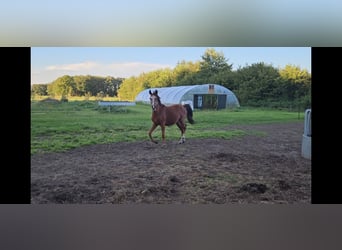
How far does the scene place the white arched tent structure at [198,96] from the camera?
418 centimetres

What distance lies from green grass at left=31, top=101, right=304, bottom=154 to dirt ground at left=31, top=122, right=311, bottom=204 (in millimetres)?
77

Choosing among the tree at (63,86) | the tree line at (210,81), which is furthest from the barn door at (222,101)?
the tree at (63,86)

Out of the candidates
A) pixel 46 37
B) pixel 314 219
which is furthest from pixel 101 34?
pixel 314 219

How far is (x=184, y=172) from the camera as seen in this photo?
413 cm

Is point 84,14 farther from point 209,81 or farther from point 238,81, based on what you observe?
point 238,81

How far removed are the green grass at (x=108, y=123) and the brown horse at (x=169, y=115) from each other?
50 mm

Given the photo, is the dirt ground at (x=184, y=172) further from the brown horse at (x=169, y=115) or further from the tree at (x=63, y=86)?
the tree at (x=63, y=86)

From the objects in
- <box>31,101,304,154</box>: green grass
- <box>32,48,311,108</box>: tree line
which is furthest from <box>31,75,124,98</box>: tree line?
<box>31,101,304,154</box>: green grass

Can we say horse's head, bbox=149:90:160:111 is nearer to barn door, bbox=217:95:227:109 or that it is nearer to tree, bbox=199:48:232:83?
tree, bbox=199:48:232:83

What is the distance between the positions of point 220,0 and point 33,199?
9.02ft

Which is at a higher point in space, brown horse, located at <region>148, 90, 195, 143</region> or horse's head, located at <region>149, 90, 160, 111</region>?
horse's head, located at <region>149, 90, 160, 111</region>

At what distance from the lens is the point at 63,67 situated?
4.08 m

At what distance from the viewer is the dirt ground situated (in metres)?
4.04

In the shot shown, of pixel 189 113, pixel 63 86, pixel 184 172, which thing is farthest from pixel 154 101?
pixel 63 86
